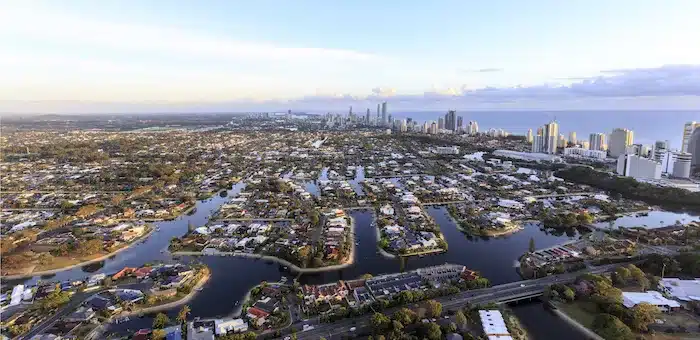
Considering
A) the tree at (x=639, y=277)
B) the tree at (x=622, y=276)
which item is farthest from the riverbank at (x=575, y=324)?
the tree at (x=639, y=277)

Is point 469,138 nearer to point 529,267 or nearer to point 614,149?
point 614,149

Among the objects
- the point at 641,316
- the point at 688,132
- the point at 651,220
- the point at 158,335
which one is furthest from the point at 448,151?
the point at 158,335

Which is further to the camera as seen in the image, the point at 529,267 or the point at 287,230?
the point at 287,230

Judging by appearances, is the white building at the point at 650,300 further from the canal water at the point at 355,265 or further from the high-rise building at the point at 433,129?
the high-rise building at the point at 433,129

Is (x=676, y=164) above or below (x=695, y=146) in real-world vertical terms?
below

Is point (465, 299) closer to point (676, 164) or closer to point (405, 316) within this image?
point (405, 316)

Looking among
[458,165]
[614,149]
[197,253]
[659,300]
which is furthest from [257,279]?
[614,149]
